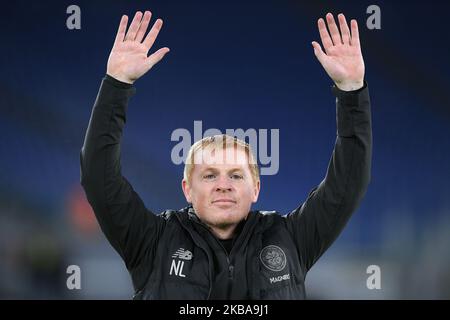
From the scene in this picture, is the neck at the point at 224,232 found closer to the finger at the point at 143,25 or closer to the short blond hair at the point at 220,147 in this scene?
the short blond hair at the point at 220,147

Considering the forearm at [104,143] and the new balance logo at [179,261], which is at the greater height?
the forearm at [104,143]

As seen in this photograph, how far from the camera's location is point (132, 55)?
132cm

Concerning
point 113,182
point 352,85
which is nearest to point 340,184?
point 352,85

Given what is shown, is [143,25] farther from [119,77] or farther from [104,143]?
[104,143]

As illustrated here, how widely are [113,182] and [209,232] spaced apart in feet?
0.80

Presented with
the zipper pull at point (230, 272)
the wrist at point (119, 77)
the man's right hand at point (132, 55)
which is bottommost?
the zipper pull at point (230, 272)

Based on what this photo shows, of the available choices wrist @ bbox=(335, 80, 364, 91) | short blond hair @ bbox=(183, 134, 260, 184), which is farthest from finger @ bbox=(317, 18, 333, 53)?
short blond hair @ bbox=(183, 134, 260, 184)

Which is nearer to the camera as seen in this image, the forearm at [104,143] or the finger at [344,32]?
the forearm at [104,143]

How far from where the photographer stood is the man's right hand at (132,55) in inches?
50.6

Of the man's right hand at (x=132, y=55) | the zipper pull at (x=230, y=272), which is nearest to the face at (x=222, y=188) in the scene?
the zipper pull at (x=230, y=272)

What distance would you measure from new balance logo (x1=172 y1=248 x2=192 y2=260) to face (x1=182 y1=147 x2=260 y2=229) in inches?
3.8

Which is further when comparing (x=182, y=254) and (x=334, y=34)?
(x=334, y=34)

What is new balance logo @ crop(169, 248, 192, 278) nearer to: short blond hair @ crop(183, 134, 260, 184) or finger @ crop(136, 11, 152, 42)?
short blond hair @ crop(183, 134, 260, 184)

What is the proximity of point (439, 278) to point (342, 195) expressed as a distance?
2242 millimetres
